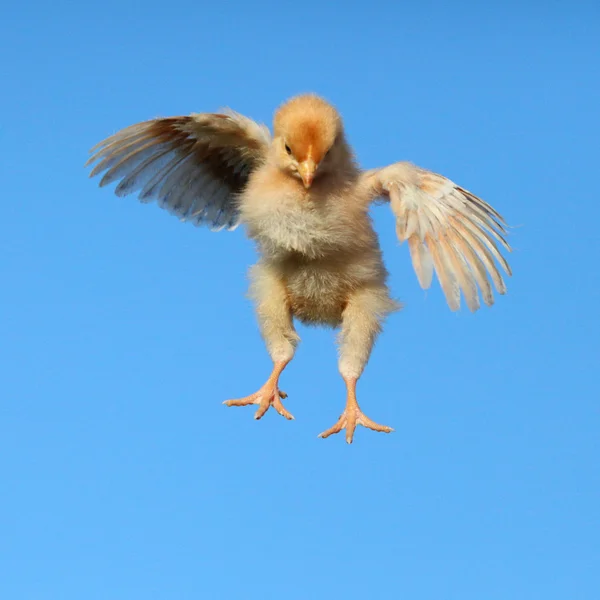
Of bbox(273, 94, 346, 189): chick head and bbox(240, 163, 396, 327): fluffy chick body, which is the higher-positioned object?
bbox(273, 94, 346, 189): chick head

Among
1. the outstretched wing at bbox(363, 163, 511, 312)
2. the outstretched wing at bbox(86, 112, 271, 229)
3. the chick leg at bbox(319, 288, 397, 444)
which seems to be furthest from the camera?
the outstretched wing at bbox(86, 112, 271, 229)

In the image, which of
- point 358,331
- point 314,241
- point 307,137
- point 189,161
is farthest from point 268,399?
point 189,161

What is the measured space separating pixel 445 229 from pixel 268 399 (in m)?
1.57

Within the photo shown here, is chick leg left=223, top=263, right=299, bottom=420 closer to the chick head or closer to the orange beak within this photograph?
the chick head

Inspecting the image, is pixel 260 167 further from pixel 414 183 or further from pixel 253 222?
pixel 414 183

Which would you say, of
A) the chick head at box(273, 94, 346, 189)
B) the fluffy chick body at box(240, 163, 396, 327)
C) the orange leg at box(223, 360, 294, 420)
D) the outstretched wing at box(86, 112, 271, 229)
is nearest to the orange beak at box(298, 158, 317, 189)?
the chick head at box(273, 94, 346, 189)

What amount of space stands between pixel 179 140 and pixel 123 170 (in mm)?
480

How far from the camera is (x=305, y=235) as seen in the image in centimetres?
610

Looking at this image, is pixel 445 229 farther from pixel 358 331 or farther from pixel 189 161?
pixel 189 161

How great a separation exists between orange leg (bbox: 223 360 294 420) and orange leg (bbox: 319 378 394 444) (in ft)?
0.99

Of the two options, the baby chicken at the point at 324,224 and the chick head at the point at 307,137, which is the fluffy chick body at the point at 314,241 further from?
the chick head at the point at 307,137

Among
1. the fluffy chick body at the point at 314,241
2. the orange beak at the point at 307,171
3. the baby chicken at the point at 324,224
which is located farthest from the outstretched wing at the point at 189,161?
the orange beak at the point at 307,171

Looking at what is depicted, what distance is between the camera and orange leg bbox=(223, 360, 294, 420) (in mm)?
6270

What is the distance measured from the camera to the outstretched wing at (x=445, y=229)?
5.79 meters
